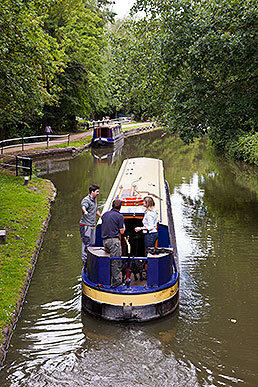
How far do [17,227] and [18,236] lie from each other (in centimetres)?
64

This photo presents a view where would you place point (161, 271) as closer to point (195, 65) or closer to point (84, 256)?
point (84, 256)

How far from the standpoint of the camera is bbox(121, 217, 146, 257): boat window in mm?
9391

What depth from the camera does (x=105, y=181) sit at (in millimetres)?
22203

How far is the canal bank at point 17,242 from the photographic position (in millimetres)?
7654

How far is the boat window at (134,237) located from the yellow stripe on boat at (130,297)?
151 centimetres

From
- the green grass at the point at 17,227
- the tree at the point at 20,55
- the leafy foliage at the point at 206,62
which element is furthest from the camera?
the leafy foliage at the point at 206,62

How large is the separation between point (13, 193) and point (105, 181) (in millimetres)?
7375

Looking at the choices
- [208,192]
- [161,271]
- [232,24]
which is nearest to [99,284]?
[161,271]

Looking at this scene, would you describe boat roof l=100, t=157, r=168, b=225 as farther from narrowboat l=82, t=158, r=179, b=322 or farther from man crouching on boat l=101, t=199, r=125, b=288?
man crouching on boat l=101, t=199, r=125, b=288

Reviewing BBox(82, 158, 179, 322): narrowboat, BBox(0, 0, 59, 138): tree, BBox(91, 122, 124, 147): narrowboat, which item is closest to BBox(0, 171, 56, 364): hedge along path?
BBox(82, 158, 179, 322): narrowboat

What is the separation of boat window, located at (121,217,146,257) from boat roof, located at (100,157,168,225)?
9.4 inches

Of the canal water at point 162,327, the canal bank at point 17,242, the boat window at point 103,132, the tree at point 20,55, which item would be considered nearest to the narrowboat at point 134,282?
the canal water at point 162,327

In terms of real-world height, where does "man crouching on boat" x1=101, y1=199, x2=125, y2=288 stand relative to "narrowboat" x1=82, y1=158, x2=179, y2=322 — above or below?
above

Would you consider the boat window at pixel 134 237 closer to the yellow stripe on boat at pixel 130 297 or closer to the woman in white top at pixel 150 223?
the woman in white top at pixel 150 223
